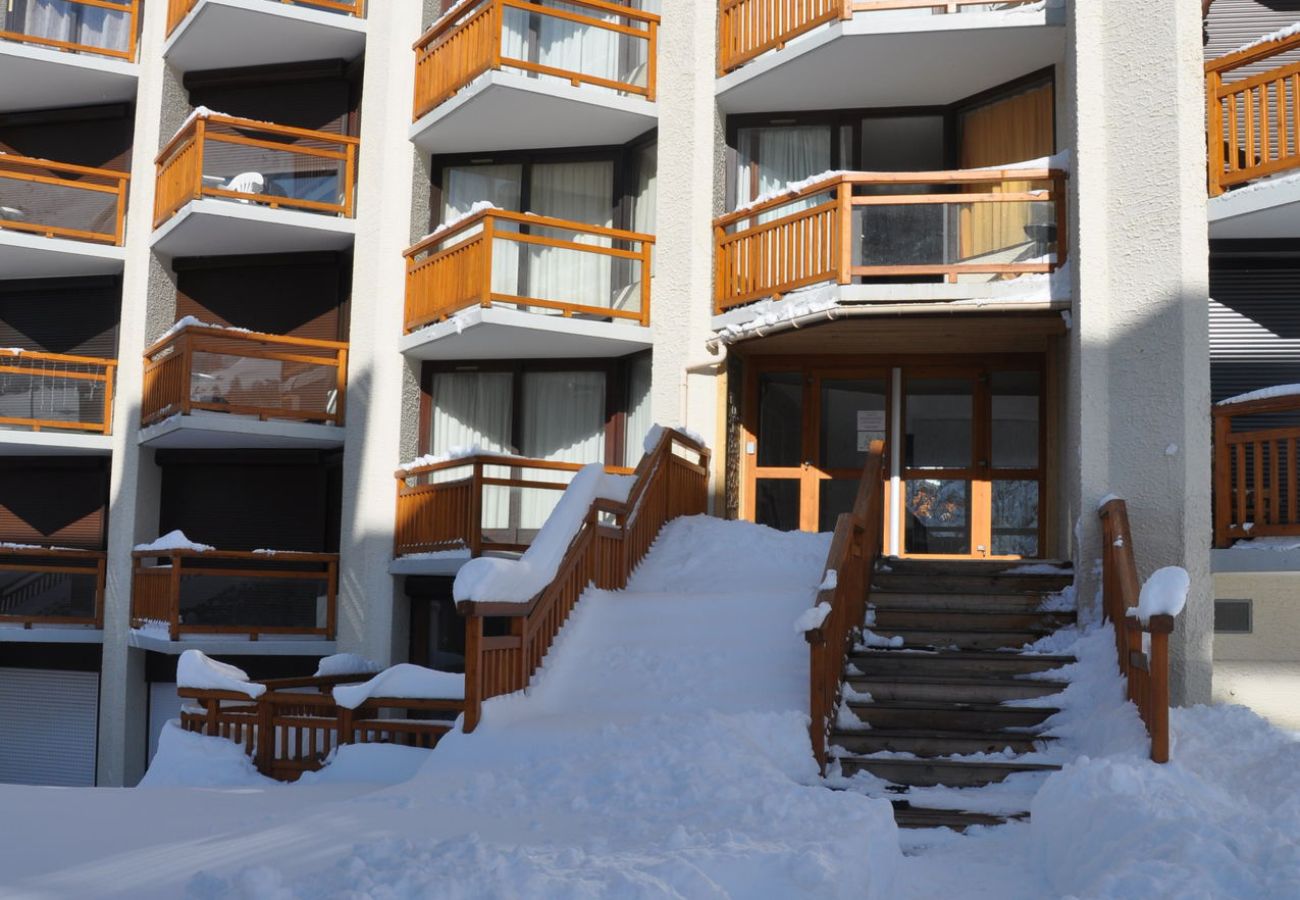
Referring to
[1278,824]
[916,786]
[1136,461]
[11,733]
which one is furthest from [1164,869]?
[11,733]

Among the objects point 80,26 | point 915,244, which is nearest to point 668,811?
point 915,244

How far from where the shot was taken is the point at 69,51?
21172 millimetres

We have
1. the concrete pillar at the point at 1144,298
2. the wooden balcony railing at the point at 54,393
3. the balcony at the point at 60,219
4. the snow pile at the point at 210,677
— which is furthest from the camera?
the balcony at the point at 60,219

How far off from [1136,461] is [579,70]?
9256 millimetres

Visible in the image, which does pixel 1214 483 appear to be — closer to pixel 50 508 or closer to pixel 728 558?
pixel 728 558

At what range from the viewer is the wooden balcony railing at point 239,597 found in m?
17.9

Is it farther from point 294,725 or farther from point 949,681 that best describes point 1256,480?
point 294,725

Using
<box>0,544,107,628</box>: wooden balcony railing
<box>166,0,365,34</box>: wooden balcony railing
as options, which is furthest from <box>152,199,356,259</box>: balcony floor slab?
<box>0,544,107,628</box>: wooden balcony railing

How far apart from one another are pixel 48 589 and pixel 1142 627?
16043mm

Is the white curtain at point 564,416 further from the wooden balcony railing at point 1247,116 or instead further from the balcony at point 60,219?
the wooden balcony railing at point 1247,116

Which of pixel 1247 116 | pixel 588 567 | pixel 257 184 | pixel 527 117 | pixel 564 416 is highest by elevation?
pixel 527 117

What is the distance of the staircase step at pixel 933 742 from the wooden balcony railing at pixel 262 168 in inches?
472

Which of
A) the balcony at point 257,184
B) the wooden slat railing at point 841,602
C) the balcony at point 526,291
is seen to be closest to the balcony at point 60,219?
the balcony at point 257,184

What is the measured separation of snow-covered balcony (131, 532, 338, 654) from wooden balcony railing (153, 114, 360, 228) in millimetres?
4752
